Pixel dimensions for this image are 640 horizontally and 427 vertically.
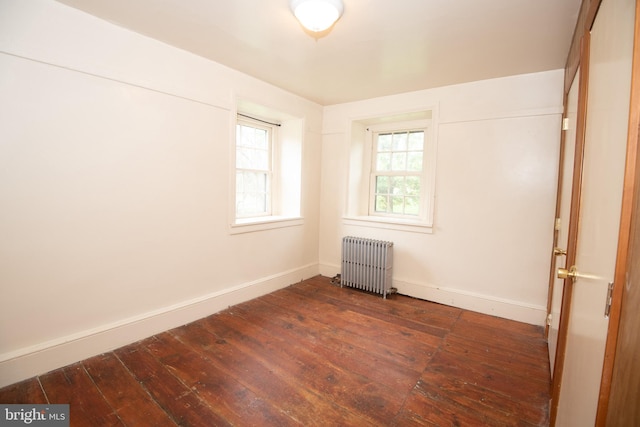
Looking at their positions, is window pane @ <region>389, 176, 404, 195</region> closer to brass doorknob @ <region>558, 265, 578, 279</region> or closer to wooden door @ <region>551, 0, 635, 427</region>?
wooden door @ <region>551, 0, 635, 427</region>

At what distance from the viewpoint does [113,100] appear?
2.18 meters

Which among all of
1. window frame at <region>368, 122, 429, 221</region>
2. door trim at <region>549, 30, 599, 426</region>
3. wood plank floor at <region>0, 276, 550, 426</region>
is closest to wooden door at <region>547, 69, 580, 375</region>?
door trim at <region>549, 30, 599, 426</region>

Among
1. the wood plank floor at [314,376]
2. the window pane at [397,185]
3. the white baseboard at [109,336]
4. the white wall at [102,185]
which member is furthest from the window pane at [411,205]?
the white wall at [102,185]

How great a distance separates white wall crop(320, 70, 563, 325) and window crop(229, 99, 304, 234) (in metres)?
1.28

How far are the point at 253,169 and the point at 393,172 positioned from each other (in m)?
1.87

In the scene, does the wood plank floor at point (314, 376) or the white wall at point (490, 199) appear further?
the white wall at point (490, 199)

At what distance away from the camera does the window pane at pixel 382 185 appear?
4.04 meters

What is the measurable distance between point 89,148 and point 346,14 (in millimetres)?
2042

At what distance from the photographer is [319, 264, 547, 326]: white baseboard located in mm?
2893

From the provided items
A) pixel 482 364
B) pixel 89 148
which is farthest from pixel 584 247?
pixel 89 148

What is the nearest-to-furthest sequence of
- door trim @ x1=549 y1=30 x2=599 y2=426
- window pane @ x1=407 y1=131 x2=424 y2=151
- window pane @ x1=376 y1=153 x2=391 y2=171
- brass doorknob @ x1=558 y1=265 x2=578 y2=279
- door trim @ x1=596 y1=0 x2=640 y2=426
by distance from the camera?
door trim @ x1=596 y1=0 x2=640 y2=426 → brass doorknob @ x1=558 y1=265 x2=578 y2=279 → door trim @ x1=549 y1=30 x2=599 y2=426 → window pane @ x1=407 y1=131 x2=424 y2=151 → window pane @ x1=376 y1=153 x2=391 y2=171

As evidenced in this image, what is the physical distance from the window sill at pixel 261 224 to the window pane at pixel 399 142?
1633 mm

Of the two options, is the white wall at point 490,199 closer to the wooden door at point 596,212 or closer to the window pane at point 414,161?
the window pane at point 414,161

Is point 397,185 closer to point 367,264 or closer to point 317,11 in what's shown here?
point 367,264
